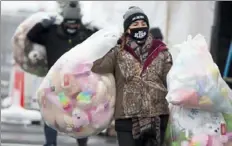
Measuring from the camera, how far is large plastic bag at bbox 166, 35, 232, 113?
21.2 ft

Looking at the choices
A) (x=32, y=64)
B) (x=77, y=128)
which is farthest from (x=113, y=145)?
(x=77, y=128)

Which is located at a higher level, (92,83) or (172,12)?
(172,12)

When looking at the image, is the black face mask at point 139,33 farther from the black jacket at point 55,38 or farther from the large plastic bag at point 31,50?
the large plastic bag at point 31,50

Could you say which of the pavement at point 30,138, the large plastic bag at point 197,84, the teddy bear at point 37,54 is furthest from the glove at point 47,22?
the large plastic bag at point 197,84

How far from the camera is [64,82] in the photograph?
22.2 feet

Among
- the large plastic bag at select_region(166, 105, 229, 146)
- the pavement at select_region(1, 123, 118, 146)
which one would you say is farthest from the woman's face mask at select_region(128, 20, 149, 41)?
the pavement at select_region(1, 123, 118, 146)

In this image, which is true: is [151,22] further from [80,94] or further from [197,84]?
[197,84]

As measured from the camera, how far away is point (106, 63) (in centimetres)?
679

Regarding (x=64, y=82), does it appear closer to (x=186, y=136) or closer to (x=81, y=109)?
(x=81, y=109)

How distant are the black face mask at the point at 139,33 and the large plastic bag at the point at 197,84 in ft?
1.18

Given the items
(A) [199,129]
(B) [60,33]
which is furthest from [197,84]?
(B) [60,33]

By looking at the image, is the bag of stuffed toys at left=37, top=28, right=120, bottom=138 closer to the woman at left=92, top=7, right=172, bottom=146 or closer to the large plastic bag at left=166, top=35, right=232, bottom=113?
the woman at left=92, top=7, right=172, bottom=146

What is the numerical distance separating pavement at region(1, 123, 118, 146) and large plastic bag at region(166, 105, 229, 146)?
13.0ft

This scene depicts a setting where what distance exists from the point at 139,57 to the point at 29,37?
2605mm
